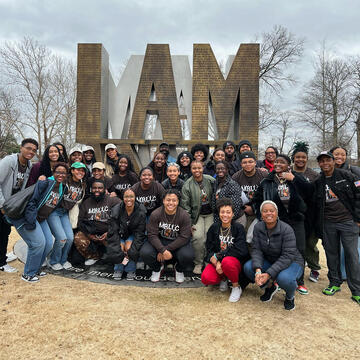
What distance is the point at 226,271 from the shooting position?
325cm

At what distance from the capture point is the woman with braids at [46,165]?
4.09m

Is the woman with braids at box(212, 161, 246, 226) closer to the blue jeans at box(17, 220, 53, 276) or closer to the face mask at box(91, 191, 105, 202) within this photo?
the face mask at box(91, 191, 105, 202)

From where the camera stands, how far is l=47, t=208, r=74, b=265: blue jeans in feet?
13.1

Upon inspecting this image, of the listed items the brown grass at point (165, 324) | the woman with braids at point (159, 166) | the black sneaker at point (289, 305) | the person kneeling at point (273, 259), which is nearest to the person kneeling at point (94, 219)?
the brown grass at point (165, 324)

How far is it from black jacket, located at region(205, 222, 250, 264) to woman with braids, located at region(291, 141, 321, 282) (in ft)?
3.32

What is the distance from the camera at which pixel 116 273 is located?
3914mm

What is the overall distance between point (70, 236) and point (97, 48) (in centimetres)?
684

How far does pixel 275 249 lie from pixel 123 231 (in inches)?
81.1

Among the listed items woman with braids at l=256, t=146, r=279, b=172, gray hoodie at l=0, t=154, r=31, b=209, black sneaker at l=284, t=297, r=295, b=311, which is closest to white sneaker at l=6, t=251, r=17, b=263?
gray hoodie at l=0, t=154, r=31, b=209

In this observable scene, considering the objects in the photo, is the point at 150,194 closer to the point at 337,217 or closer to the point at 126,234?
the point at 126,234

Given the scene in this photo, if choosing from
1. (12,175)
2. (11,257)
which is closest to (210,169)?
(12,175)

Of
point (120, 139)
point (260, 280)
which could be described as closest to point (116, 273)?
point (260, 280)

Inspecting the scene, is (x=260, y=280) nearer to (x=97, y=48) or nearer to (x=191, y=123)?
(x=191, y=123)

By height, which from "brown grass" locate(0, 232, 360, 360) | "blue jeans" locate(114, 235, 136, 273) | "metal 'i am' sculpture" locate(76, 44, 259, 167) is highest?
"metal 'i am' sculpture" locate(76, 44, 259, 167)
